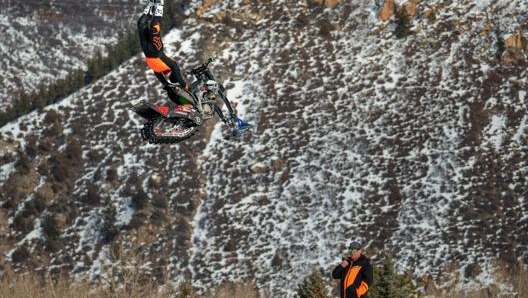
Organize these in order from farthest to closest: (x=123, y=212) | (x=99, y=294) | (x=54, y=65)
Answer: (x=54, y=65)
(x=123, y=212)
(x=99, y=294)

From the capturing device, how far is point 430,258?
35.8 metres

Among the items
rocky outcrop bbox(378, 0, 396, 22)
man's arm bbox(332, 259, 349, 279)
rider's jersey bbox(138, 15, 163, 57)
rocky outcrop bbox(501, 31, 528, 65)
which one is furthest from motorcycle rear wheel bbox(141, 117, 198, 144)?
rocky outcrop bbox(378, 0, 396, 22)

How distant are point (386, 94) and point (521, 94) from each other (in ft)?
23.9

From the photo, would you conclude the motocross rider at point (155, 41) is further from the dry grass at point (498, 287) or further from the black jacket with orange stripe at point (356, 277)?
the dry grass at point (498, 287)

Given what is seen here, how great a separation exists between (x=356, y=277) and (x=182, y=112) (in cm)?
403

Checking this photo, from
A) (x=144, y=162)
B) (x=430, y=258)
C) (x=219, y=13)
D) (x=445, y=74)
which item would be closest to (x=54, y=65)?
(x=219, y=13)

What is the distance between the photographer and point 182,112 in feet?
43.9

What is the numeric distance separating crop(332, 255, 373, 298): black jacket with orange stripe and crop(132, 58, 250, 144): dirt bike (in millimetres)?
3501

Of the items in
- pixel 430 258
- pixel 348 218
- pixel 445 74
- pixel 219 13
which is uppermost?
pixel 219 13

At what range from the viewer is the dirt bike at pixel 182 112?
13016mm

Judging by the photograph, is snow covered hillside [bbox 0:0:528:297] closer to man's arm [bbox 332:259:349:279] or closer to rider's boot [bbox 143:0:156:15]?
man's arm [bbox 332:259:349:279]

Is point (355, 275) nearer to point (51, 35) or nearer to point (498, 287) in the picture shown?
point (498, 287)

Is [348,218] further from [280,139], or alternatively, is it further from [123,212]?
[123,212]

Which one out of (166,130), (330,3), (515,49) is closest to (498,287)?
(515,49)
